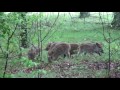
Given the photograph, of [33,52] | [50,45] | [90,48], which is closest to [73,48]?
[90,48]

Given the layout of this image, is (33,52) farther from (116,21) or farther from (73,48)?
(116,21)

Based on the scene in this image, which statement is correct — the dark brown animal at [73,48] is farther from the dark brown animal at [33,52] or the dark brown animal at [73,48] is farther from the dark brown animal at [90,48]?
the dark brown animal at [33,52]

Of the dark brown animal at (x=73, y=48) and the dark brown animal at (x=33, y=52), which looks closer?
the dark brown animal at (x=33, y=52)

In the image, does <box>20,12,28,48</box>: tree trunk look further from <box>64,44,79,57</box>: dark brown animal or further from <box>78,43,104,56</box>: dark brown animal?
<box>78,43,104,56</box>: dark brown animal

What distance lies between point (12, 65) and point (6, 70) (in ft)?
0.53

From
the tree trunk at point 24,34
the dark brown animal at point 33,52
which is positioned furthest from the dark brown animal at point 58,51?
the tree trunk at point 24,34

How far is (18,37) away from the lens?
555 cm

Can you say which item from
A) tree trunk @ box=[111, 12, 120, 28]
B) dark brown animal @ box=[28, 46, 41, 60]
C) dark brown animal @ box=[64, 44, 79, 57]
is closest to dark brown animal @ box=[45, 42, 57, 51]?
dark brown animal @ box=[28, 46, 41, 60]

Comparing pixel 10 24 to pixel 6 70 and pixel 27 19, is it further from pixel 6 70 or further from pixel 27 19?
pixel 6 70

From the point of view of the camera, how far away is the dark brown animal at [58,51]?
624cm

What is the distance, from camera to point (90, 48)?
261 inches

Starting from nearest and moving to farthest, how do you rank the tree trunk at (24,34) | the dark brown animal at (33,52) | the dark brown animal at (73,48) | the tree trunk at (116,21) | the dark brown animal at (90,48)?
the tree trunk at (24,34), the dark brown animal at (33,52), the tree trunk at (116,21), the dark brown animal at (90,48), the dark brown animal at (73,48)

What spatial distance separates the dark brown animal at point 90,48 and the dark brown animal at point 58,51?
0.29m
